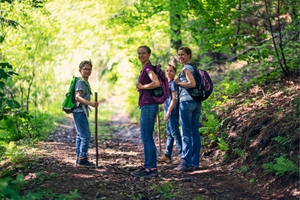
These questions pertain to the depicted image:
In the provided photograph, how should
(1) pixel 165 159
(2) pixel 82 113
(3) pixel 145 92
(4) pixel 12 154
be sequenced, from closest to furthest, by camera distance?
(3) pixel 145 92 < (2) pixel 82 113 < (4) pixel 12 154 < (1) pixel 165 159

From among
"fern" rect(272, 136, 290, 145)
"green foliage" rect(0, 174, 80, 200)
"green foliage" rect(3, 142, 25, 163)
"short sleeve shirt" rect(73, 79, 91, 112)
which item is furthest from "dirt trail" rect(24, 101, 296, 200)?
"short sleeve shirt" rect(73, 79, 91, 112)

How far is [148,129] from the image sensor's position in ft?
22.8

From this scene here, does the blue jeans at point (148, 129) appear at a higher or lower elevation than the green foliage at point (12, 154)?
higher

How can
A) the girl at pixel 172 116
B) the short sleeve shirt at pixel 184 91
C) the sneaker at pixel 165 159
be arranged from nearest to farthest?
the short sleeve shirt at pixel 184 91, the girl at pixel 172 116, the sneaker at pixel 165 159

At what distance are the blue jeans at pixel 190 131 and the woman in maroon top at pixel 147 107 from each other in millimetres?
Answer: 709

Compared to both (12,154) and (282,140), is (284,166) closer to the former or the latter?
(282,140)

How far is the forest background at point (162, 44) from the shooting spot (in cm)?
824

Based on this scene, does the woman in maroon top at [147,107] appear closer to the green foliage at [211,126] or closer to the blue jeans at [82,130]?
the blue jeans at [82,130]

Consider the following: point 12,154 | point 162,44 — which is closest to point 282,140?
point 12,154

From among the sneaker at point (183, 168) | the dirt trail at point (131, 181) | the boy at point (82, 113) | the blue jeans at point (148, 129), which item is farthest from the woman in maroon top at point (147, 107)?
the boy at point (82, 113)

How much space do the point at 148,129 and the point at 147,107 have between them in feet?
1.30

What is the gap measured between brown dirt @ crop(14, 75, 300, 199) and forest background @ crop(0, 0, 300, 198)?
9.4 inches

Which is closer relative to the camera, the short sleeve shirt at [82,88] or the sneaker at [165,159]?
the short sleeve shirt at [82,88]

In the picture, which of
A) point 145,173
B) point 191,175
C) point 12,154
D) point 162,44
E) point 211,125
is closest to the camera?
point 145,173
